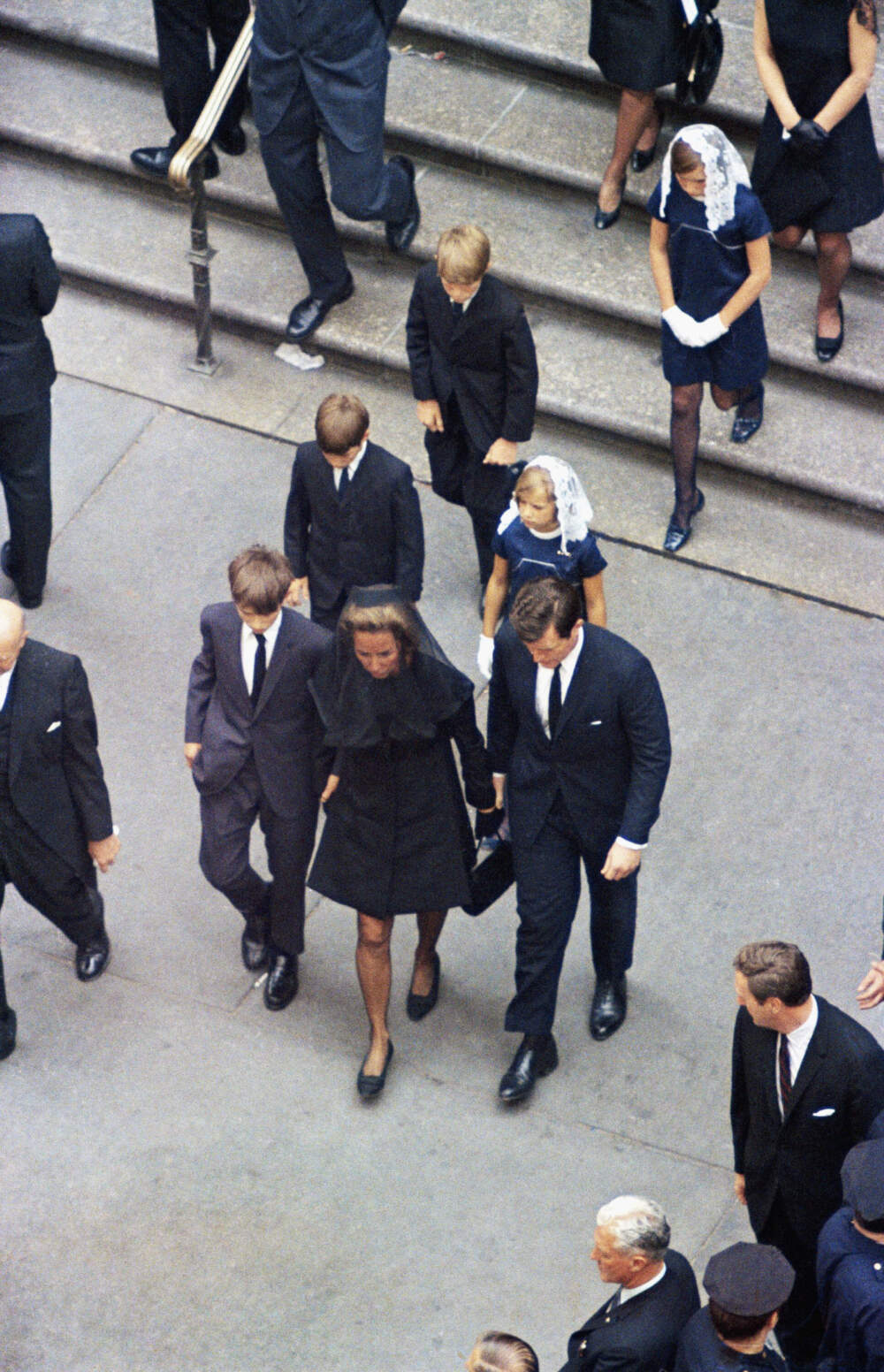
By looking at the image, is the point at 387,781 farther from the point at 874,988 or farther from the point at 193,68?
the point at 193,68

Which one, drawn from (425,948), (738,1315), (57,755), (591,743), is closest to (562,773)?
(591,743)

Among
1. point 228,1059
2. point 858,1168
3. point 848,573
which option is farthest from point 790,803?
point 858,1168

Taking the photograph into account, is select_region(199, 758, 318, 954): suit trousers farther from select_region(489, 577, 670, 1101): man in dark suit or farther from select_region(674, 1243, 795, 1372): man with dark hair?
select_region(674, 1243, 795, 1372): man with dark hair

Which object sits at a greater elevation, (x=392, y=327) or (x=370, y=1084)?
(x=392, y=327)

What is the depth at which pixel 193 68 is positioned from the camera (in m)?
9.20

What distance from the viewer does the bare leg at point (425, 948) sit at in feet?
21.5

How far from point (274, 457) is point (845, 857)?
3.20m

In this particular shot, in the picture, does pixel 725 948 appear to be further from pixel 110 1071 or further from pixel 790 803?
pixel 110 1071

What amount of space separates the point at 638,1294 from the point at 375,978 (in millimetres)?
1790

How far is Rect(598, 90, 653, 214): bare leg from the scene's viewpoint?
8.70m

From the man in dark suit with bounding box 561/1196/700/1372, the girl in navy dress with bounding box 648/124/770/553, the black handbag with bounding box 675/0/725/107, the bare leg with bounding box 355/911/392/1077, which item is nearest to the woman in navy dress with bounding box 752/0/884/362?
the black handbag with bounding box 675/0/725/107

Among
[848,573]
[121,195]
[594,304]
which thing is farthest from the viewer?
[121,195]

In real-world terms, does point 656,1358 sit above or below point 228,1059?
above

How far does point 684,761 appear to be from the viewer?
7574 mm
